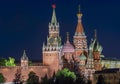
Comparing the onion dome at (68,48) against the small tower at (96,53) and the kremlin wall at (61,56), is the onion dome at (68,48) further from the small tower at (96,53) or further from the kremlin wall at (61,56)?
the small tower at (96,53)

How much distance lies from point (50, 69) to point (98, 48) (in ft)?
21.0

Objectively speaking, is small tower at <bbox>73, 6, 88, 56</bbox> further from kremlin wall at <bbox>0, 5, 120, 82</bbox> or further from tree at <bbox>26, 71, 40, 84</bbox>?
tree at <bbox>26, 71, 40, 84</bbox>

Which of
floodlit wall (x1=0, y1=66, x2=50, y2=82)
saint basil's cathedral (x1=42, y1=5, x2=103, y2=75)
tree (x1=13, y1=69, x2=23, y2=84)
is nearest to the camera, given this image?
tree (x1=13, y1=69, x2=23, y2=84)

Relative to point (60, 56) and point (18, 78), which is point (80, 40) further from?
point (18, 78)

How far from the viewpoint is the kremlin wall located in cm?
9950

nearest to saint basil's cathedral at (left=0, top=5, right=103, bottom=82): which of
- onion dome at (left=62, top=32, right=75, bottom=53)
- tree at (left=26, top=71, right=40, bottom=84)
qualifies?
onion dome at (left=62, top=32, right=75, bottom=53)

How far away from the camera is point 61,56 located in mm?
101812

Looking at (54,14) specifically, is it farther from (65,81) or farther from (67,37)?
(65,81)

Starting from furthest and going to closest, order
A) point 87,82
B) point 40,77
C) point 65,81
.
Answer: point 40,77 → point 87,82 → point 65,81

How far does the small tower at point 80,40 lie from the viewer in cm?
10150

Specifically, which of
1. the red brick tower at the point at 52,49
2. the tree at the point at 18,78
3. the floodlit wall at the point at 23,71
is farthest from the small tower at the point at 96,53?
the tree at the point at 18,78

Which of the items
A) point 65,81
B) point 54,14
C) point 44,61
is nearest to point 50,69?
point 44,61

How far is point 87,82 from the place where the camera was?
303 ft

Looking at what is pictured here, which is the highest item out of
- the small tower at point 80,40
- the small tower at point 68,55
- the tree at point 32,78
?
the small tower at point 80,40
